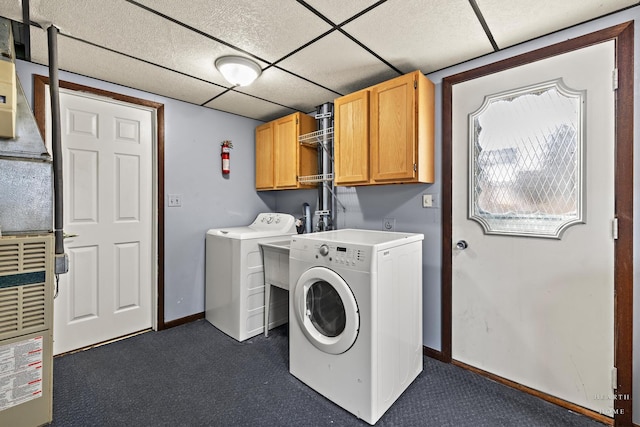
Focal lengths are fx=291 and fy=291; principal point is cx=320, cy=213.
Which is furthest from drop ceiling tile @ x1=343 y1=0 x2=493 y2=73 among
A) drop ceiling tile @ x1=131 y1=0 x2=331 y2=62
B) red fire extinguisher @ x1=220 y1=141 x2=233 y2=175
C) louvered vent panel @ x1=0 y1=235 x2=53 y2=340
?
louvered vent panel @ x1=0 y1=235 x2=53 y2=340

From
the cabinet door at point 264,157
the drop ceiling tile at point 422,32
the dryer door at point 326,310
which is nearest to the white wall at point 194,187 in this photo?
the cabinet door at point 264,157

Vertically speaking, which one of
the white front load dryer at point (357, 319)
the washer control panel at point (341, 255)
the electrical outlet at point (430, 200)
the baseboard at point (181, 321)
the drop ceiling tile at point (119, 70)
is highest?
the drop ceiling tile at point (119, 70)

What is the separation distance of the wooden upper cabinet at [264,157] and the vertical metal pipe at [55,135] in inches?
69.2

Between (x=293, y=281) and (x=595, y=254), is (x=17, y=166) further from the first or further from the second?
(x=595, y=254)

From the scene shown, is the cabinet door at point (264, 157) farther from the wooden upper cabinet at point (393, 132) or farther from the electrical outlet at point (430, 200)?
the electrical outlet at point (430, 200)

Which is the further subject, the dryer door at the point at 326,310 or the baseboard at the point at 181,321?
the baseboard at the point at 181,321

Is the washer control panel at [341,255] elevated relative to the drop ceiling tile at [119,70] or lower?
lower

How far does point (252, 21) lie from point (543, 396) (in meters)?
2.70

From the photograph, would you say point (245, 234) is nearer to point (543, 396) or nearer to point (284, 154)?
point (284, 154)

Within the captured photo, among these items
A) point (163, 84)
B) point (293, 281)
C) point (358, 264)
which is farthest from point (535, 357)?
point (163, 84)

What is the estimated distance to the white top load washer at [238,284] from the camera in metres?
2.46

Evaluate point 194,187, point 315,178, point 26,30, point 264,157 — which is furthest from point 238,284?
point 26,30

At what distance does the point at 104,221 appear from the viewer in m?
2.38

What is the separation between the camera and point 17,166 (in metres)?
1.48
